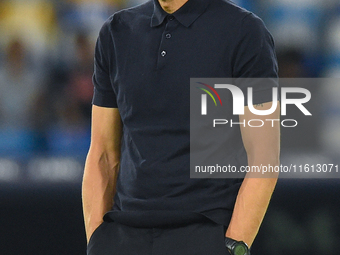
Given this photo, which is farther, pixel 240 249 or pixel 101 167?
pixel 101 167

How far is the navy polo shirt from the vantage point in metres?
0.99

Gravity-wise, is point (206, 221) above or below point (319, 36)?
below

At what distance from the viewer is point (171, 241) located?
100cm

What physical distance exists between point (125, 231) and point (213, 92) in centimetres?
34

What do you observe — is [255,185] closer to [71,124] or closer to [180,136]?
[180,136]

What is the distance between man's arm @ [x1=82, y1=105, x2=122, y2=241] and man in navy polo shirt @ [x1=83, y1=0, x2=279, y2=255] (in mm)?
84

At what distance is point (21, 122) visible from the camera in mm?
2455

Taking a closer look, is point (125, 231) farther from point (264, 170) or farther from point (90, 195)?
point (264, 170)

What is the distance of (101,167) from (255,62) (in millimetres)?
452

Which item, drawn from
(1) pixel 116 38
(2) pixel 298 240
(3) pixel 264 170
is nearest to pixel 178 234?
(3) pixel 264 170

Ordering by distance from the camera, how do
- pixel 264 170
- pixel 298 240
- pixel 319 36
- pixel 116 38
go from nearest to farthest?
pixel 264 170, pixel 116 38, pixel 298 240, pixel 319 36

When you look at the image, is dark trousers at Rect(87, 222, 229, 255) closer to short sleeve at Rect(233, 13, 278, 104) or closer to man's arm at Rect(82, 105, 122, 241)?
man's arm at Rect(82, 105, 122, 241)

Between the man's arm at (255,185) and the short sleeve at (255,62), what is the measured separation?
0.11 ft
